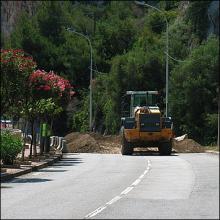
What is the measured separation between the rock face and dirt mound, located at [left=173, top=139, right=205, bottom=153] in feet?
166

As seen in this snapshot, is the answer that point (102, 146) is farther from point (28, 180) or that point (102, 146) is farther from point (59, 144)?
point (28, 180)

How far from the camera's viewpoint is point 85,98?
80688 millimetres

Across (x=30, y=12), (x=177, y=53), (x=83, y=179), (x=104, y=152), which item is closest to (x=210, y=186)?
(x=83, y=179)

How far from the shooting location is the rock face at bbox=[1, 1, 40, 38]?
98688 millimetres

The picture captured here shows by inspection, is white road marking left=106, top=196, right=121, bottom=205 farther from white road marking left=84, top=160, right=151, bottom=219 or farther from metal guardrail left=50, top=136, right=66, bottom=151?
metal guardrail left=50, top=136, right=66, bottom=151

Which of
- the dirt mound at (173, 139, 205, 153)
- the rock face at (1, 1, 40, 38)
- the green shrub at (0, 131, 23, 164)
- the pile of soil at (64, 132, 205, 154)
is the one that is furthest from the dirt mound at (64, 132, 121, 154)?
the rock face at (1, 1, 40, 38)

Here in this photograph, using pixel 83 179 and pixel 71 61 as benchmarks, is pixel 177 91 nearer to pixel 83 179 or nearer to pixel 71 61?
pixel 71 61

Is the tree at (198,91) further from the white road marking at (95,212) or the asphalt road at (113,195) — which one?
the white road marking at (95,212)

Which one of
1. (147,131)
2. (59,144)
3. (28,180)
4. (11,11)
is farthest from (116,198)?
(11,11)

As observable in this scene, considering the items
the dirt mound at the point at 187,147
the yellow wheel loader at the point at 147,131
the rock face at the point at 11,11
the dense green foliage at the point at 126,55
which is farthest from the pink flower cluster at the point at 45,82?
the rock face at the point at 11,11

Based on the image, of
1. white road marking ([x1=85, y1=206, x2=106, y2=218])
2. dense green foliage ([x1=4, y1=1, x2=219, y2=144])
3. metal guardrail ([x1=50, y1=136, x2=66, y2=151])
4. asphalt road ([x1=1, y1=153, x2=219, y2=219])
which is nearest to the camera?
white road marking ([x1=85, y1=206, x2=106, y2=218])

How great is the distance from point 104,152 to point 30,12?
174 ft

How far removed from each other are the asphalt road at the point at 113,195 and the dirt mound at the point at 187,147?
22513mm

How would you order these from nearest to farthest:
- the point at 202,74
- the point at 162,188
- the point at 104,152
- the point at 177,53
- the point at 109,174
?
the point at 162,188 → the point at 109,174 → the point at 104,152 → the point at 202,74 → the point at 177,53
